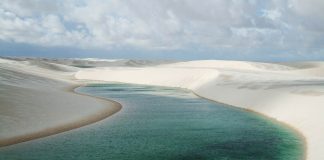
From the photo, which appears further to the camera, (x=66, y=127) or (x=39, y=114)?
(x=39, y=114)

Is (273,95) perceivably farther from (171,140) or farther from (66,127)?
(66,127)

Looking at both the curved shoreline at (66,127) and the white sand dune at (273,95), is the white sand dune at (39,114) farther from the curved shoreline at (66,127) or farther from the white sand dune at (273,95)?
the white sand dune at (273,95)

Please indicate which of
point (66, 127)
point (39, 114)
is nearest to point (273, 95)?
point (66, 127)

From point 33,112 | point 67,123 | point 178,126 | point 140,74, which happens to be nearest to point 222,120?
point 178,126

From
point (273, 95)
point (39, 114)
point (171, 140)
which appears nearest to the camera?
point (171, 140)

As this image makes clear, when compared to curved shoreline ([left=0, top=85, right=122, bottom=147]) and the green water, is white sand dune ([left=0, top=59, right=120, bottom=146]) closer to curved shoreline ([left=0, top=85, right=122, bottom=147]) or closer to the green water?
curved shoreline ([left=0, top=85, right=122, bottom=147])

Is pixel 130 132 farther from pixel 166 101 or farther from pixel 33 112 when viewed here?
pixel 166 101

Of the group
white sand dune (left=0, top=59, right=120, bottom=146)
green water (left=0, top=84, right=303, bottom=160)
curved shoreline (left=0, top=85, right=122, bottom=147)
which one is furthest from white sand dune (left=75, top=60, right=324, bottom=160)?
white sand dune (left=0, top=59, right=120, bottom=146)

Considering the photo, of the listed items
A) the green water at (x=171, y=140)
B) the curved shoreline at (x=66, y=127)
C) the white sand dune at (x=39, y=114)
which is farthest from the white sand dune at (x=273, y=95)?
the white sand dune at (x=39, y=114)

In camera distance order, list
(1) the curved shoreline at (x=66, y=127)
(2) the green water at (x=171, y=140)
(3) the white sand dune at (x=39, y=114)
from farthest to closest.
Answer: (3) the white sand dune at (x=39, y=114), (1) the curved shoreline at (x=66, y=127), (2) the green water at (x=171, y=140)
